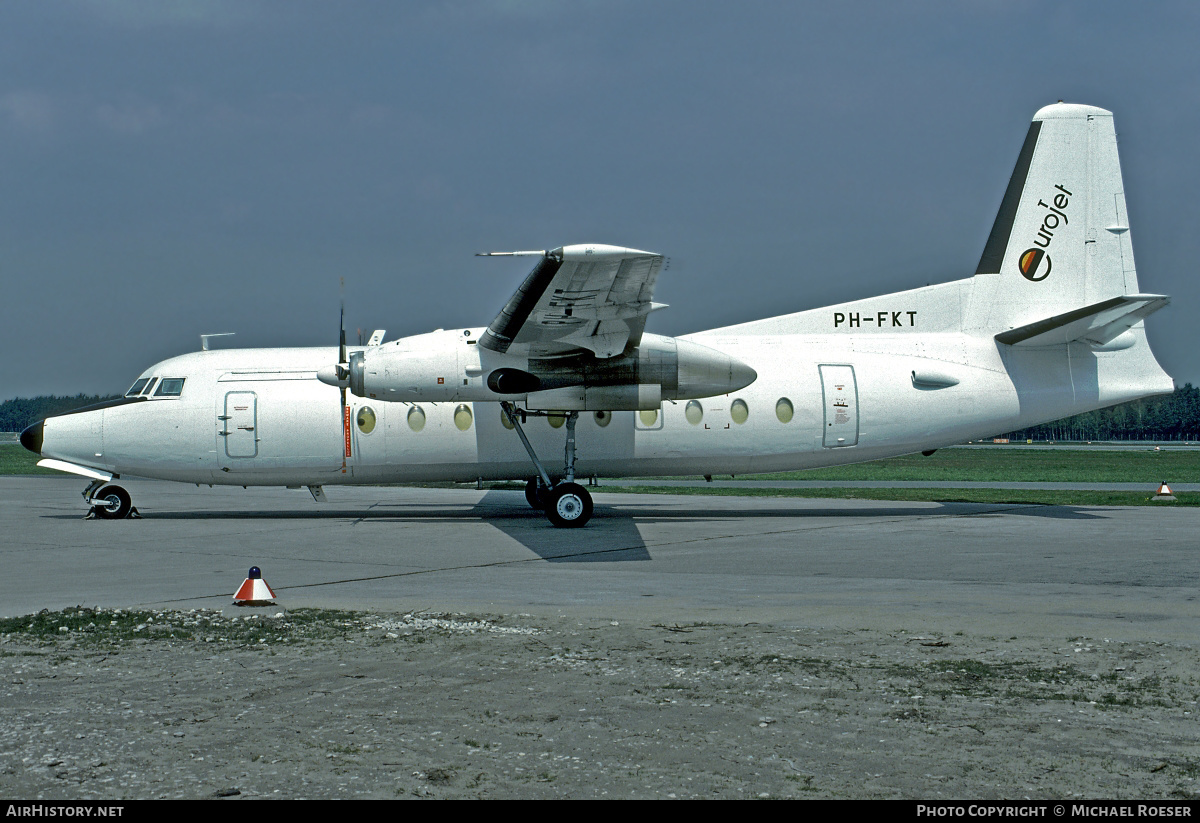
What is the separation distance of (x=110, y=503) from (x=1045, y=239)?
20.4 metres

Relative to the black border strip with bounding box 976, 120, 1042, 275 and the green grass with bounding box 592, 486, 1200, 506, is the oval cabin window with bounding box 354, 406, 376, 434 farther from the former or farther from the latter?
the black border strip with bounding box 976, 120, 1042, 275

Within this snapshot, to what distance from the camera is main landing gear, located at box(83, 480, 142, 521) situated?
1973 cm

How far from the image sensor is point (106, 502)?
19.8 m

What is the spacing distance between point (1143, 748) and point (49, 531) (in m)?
17.9

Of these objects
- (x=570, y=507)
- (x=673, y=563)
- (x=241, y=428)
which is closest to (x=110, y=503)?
(x=241, y=428)

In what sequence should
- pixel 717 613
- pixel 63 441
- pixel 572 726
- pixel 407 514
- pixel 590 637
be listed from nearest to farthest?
pixel 572 726 → pixel 590 637 → pixel 717 613 → pixel 63 441 → pixel 407 514

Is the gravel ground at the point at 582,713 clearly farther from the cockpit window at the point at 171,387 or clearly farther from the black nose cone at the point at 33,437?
the black nose cone at the point at 33,437

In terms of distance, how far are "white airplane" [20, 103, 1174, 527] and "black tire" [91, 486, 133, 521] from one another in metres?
0.04

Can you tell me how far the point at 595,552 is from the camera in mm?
14305

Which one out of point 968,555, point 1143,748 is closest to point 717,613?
point 1143,748

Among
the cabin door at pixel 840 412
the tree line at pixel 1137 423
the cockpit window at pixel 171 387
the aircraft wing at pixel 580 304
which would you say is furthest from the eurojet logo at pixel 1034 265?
the tree line at pixel 1137 423

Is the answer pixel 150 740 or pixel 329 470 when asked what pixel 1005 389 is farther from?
pixel 150 740

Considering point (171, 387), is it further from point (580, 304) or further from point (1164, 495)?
point (1164, 495)

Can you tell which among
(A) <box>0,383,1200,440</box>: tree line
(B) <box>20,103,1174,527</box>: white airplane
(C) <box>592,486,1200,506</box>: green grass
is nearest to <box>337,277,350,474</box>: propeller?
(B) <box>20,103,1174,527</box>: white airplane
